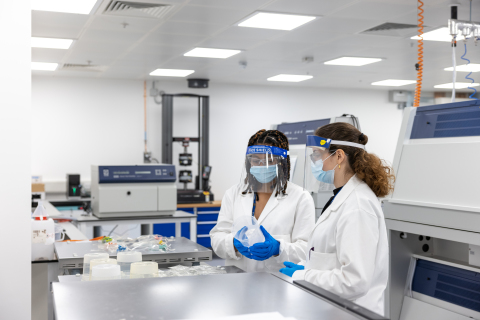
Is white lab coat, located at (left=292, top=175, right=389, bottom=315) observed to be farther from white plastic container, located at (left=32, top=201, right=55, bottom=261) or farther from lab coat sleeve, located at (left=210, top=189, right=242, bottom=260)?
white plastic container, located at (left=32, top=201, right=55, bottom=261)

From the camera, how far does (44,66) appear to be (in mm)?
6523

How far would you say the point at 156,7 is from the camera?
4.06 meters

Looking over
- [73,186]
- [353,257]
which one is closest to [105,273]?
[353,257]

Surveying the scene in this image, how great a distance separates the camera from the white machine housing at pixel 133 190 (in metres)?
4.28

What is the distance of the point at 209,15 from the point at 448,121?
2511 mm

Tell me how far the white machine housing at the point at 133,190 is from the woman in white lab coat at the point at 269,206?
2.18 meters

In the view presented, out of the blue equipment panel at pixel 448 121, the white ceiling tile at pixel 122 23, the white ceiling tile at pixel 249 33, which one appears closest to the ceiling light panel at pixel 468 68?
the white ceiling tile at pixel 249 33

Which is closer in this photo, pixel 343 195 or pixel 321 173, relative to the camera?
pixel 343 195

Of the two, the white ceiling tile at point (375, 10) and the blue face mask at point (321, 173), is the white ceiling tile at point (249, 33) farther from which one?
the blue face mask at point (321, 173)

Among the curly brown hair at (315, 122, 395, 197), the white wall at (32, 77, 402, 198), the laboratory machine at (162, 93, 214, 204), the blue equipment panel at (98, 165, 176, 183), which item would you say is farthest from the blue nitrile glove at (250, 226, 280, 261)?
the white wall at (32, 77, 402, 198)

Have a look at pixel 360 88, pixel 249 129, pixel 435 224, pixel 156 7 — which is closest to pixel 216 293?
pixel 435 224

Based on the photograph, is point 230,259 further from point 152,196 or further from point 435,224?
point 152,196

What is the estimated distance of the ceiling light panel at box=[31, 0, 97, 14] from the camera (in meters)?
3.89

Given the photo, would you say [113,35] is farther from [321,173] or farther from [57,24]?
[321,173]
